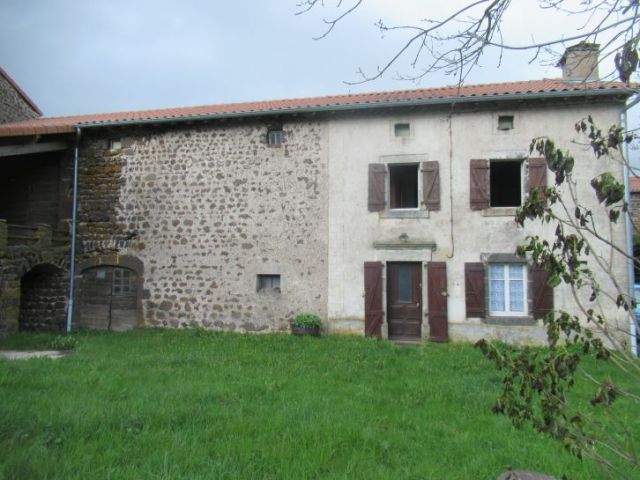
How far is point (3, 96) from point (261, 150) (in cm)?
1005

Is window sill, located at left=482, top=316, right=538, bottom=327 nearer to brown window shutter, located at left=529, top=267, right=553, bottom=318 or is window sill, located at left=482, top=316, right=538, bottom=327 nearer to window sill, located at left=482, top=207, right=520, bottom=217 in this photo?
brown window shutter, located at left=529, top=267, right=553, bottom=318

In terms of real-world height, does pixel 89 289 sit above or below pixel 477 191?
below

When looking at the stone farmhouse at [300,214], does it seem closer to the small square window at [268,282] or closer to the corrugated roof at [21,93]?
the small square window at [268,282]

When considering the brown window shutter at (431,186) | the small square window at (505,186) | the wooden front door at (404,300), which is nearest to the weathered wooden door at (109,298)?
the wooden front door at (404,300)

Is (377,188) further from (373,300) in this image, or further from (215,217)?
(215,217)

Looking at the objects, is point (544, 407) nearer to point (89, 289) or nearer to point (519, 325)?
point (519, 325)

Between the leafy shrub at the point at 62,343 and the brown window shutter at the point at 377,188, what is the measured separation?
22.5ft

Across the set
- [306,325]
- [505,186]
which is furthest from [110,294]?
[505,186]

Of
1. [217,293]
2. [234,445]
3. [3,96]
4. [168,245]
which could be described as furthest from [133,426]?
[3,96]

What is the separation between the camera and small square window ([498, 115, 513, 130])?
1023 cm

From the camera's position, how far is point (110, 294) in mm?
11898

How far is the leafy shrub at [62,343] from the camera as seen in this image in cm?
935

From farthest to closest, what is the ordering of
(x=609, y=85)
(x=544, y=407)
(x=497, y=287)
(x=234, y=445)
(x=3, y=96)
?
(x=3, y=96)
(x=497, y=287)
(x=609, y=85)
(x=234, y=445)
(x=544, y=407)

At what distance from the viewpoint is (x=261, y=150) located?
11398mm
